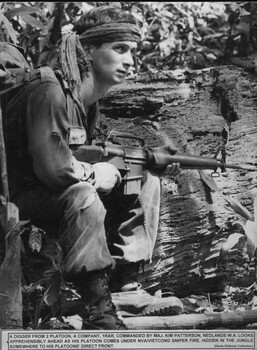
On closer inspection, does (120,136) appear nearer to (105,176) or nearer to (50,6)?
(105,176)

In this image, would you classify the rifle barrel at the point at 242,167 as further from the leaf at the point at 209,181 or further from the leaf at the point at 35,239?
the leaf at the point at 35,239

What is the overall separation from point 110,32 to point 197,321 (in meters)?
1.38

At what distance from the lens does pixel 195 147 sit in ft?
20.4

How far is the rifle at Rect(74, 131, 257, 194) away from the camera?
5492 millimetres

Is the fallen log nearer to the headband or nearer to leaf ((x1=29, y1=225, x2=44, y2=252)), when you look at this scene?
→ leaf ((x1=29, y1=225, x2=44, y2=252))

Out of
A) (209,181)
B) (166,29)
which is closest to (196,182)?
(209,181)

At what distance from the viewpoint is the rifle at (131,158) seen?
5.49m

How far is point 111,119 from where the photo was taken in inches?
246

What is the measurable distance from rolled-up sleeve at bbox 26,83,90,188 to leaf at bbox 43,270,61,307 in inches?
16.3

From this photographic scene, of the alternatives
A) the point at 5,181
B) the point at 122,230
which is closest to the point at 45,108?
the point at 5,181

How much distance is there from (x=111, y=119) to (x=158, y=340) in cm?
146

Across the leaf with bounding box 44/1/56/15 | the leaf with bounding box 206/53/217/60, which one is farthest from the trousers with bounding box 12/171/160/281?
the leaf with bounding box 206/53/217/60

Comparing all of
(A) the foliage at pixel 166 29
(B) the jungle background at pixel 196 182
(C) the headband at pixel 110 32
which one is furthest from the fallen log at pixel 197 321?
(A) the foliage at pixel 166 29

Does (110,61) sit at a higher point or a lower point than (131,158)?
higher
